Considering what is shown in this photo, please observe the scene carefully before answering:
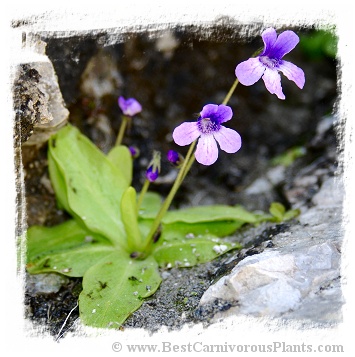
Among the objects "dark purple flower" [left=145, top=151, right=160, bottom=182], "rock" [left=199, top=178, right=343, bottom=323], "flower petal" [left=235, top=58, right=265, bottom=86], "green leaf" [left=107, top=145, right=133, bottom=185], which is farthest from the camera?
"green leaf" [left=107, top=145, right=133, bottom=185]

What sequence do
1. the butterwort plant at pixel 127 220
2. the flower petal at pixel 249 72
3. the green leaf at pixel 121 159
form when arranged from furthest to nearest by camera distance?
1. the green leaf at pixel 121 159
2. the butterwort plant at pixel 127 220
3. the flower petal at pixel 249 72

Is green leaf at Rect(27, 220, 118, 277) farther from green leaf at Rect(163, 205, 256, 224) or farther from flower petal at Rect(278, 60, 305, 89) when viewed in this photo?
flower petal at Rect(278, 60, 305, 89)

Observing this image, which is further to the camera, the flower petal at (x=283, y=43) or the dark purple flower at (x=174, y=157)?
the dark purple flower at (x=174, y=157)

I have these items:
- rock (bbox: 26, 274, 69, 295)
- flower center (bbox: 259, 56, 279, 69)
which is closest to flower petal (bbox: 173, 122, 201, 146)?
flower center (bbox: 259, 56, 279, 69)

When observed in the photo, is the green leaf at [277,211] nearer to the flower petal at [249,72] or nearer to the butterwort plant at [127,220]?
the butterwort plant at [127,220]

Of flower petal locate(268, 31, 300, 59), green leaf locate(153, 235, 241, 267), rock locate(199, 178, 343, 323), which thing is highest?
flower petal locate(268, 31, 300, 59)

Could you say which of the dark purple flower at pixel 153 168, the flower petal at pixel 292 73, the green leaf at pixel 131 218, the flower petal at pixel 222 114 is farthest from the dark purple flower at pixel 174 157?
the flower petal at pixel 292 73

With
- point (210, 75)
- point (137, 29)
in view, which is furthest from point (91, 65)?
point (210, 75)
